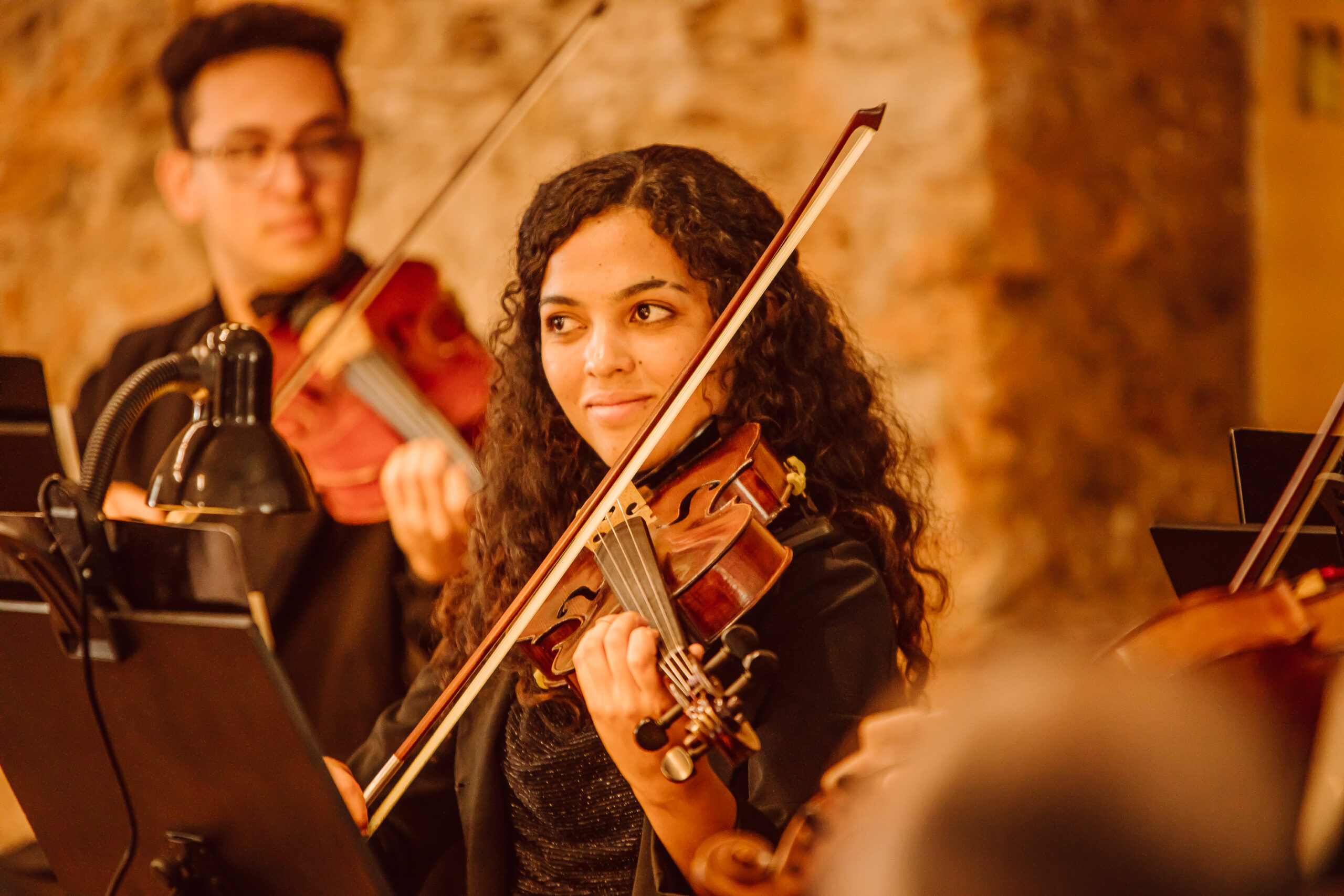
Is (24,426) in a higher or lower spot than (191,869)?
higher

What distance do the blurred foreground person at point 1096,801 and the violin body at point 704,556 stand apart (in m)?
0.56

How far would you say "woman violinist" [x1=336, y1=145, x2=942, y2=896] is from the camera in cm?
104

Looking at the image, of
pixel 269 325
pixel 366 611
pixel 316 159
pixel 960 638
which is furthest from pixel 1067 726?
pixel 960 638

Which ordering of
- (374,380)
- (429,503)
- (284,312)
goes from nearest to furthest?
(429,503) < (374,380) < (284,312)

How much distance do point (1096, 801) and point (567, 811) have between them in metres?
0.84

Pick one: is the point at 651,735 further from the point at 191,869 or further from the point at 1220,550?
the point at 1220,550

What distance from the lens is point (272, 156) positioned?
225cm

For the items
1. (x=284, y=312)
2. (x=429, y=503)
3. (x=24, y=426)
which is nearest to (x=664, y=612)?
(x=24, y=426)

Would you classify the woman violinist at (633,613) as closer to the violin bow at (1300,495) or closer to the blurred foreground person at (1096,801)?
the violin bow at (1300,495)

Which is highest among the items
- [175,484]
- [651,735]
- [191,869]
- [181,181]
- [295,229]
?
[181,181]

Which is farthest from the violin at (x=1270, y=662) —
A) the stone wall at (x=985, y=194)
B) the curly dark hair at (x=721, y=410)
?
the stone wall at (x=985, y=194)

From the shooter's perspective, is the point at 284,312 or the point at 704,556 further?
the point at 284,312

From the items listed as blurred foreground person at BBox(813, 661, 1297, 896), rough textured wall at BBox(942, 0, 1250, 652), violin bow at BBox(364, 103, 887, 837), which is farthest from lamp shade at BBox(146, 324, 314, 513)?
rough textured wall at BBox(942, 0, 1250, 652)

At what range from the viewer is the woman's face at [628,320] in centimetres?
114
